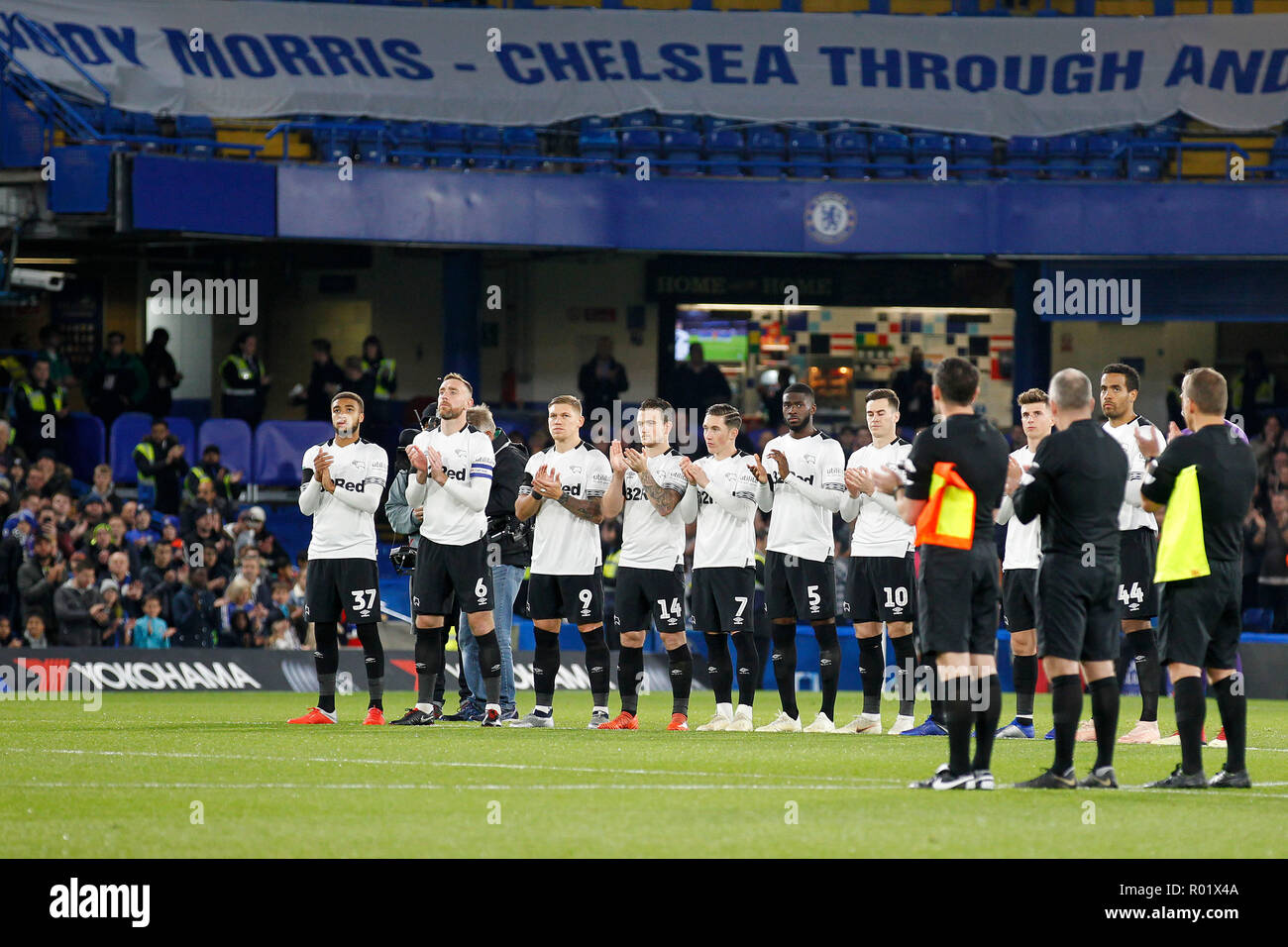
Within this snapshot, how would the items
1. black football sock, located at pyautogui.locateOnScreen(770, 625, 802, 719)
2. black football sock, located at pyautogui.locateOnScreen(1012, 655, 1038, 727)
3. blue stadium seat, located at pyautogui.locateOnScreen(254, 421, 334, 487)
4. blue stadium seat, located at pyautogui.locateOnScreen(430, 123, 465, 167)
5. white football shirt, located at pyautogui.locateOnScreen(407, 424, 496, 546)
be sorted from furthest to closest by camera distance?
blue stadium seat, located at pyautogui.locateOnScreen(430, 123, 465, 167) < blue stadium seat, located at pyautogui.locateOnScreen(254, 421, 334, 487) < black football sock, located at pyautogui.locateOnScreen(770, 625, 802, 719) < white football shirt, located at pyautogui.locateOnScreen(407, 424, 496, 546) < black football sock, located at pyautogui.locateOnScreen(1012, 655, 1038, 727)

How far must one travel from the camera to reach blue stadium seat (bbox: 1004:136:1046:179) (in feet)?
89.6

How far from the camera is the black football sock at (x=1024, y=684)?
13422mm

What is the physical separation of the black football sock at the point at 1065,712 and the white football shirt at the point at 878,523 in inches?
164

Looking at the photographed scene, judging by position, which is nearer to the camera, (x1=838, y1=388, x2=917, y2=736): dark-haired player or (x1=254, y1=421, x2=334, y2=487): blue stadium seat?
(x1=838, y1=388, x2=917, y2=736): dark-haired player

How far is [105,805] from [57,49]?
1805 cm

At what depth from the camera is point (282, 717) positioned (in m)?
15.5

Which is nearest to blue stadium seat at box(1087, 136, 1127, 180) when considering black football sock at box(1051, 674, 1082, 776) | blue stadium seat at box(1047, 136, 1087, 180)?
blue stadium seat at box(1047, 136, 1087, 180)

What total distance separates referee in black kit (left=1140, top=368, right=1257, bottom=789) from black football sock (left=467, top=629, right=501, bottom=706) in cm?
548

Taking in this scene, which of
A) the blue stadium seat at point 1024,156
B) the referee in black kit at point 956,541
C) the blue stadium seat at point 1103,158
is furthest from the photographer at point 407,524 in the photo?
the blue stadium seat at point 1103,158

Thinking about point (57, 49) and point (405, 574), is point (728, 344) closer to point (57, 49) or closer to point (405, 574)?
point (405, 574)

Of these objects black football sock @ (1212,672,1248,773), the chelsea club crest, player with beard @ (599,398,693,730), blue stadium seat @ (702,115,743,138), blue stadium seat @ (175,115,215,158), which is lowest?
black football sock @ (1212,672,1248,773)

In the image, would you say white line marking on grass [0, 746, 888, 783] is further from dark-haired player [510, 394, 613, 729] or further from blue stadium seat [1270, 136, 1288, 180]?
blue stadium seat [1270, 136, 1288, 180]
